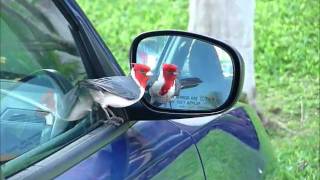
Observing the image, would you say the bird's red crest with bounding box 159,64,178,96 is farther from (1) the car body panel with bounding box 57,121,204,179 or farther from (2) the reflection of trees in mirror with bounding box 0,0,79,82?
(2) the reflection of trees in mirror with bounding box 0,0,79,82

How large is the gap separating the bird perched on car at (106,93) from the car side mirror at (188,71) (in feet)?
0.36

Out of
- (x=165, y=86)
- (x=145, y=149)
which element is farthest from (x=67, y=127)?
(x=165, y=86)

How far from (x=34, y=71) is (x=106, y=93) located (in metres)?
0.22

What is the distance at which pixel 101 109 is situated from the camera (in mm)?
2193

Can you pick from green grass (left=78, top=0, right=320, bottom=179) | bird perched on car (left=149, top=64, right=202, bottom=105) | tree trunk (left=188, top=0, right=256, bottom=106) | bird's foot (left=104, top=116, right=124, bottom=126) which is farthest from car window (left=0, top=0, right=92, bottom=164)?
tree trunk (left=188, top=0, right=256, bottom=106)

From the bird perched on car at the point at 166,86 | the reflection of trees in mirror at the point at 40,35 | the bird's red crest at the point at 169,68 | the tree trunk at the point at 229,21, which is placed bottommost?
the tree trunk at the point at 229,21

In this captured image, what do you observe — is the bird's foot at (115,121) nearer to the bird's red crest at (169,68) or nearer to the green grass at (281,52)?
the bird's red crest at (169,68)

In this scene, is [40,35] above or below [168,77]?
above

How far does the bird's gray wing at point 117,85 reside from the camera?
2.05m

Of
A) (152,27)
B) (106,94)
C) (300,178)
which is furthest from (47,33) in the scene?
Answer: (152,27)

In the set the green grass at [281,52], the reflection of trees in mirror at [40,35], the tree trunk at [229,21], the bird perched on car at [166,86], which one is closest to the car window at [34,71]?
the reflection of trees in mirror at [40,35]

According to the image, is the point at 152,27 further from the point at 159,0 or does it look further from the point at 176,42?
the point at 176,42

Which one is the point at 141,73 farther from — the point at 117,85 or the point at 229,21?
the point at 229,21

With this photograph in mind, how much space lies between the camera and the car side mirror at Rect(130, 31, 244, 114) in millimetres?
2264
